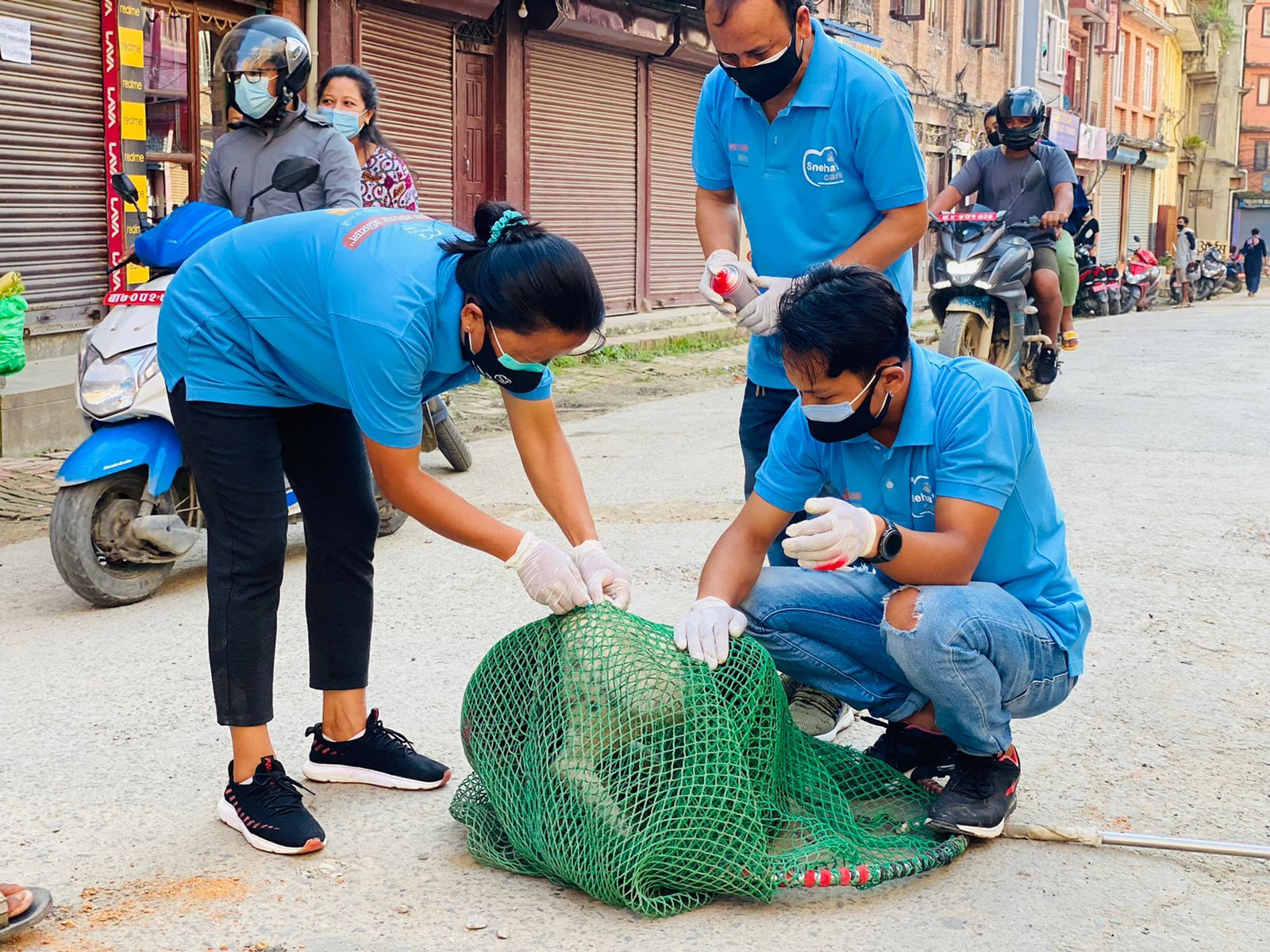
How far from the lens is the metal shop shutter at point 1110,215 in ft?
128

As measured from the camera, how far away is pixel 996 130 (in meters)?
8.82

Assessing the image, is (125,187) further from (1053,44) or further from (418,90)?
(1053,44)

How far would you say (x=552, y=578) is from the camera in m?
2.76

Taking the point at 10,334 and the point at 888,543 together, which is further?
the point at 10,334

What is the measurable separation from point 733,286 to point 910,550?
1.02 metres

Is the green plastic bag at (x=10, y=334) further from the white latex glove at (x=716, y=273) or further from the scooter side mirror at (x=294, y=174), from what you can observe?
the white latex glove at (x=716, y=273)

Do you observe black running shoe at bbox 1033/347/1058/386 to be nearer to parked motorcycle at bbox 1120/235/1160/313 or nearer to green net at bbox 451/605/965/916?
green net at bbox 451/605/965/916

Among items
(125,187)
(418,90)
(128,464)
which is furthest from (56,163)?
(128,464)

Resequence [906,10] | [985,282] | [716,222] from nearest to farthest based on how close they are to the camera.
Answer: [716,222] → [985,282] → [906,10]

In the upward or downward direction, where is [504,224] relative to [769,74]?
downward

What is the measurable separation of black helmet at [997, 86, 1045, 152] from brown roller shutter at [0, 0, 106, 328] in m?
5.93

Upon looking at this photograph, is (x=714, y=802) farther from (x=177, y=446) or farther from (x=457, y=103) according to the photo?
(x=457, y=103)

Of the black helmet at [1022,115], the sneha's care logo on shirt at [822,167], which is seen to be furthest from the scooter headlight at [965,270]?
the sneha's care logo on shirt at [822,167]

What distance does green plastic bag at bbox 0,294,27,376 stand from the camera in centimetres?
516
